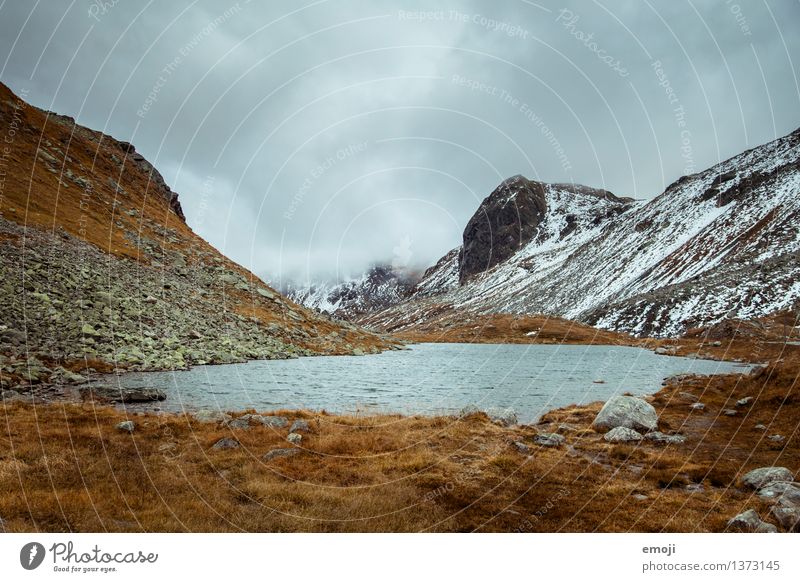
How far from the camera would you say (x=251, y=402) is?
82.2ft

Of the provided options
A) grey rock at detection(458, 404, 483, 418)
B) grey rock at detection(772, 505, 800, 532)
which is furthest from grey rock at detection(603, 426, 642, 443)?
grey rock at detection(772, 505, 800, 532)

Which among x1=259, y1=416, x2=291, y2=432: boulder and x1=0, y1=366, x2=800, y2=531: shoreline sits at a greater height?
x1=259, y1=416, x2=291, y2=432: boulder

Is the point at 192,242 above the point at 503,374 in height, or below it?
above

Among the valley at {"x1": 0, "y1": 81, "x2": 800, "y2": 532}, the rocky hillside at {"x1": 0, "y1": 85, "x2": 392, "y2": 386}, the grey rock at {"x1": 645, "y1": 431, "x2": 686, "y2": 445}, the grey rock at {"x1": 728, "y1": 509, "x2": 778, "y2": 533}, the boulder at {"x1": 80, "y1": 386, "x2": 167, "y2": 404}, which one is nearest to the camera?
the grey rock at {"x1": 728, "y1": 509, "x2": 778, "y2": 533}

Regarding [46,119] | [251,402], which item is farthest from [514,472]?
[46,119]

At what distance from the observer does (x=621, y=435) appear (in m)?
17.7

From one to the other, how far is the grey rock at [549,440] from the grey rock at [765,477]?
19.6 ft

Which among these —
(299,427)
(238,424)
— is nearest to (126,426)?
(238,424)

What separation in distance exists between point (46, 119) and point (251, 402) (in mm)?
80146

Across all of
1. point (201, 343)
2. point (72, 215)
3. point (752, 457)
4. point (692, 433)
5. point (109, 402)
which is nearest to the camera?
point (752, 457)

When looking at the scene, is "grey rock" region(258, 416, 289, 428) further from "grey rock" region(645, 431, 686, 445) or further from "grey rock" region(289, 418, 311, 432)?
"grey rock" region(645, 431, 686, 445)

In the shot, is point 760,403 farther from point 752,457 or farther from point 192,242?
point 192,242

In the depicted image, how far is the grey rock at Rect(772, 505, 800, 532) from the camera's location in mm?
9062

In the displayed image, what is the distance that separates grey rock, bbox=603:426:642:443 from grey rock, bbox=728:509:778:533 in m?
8.24
